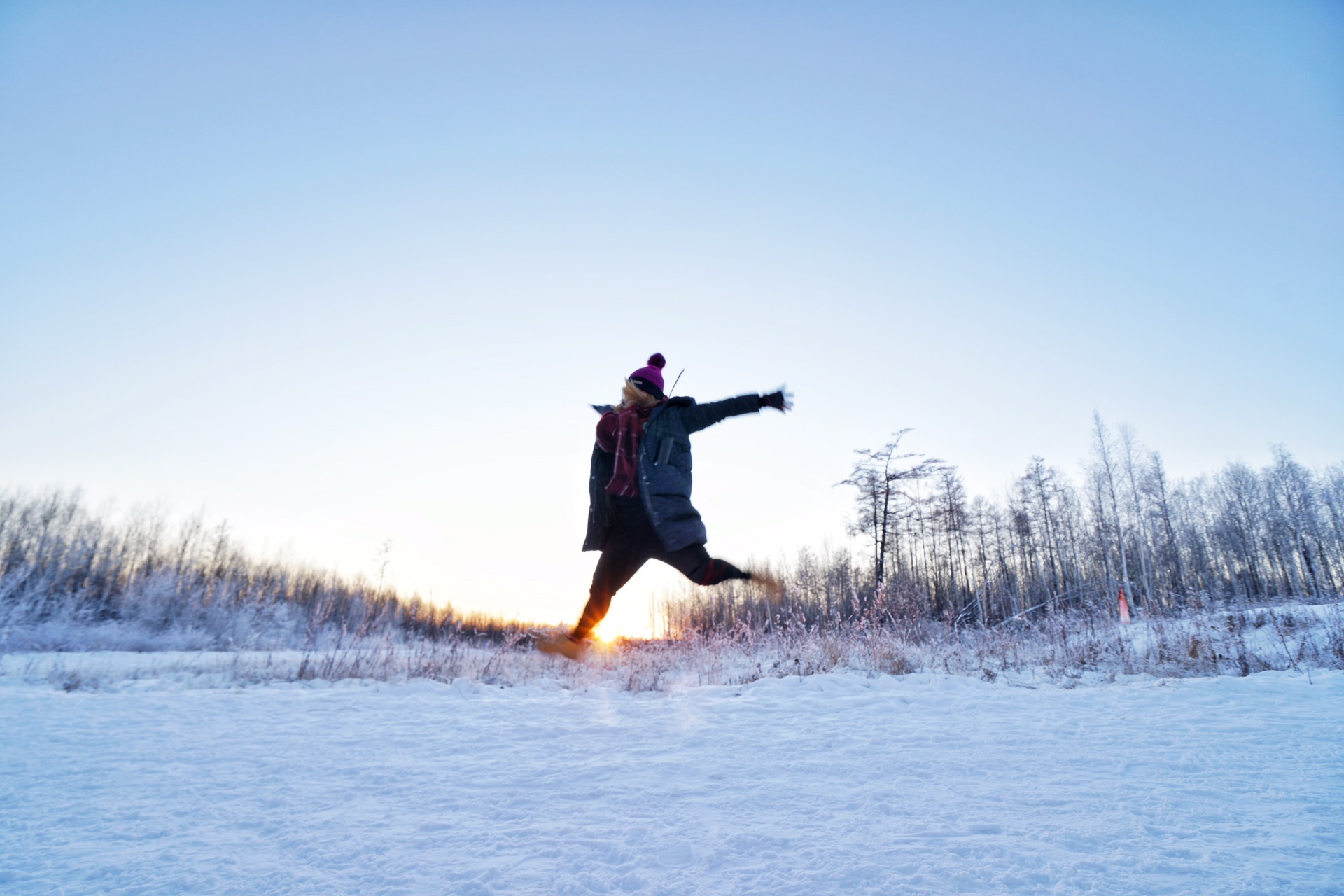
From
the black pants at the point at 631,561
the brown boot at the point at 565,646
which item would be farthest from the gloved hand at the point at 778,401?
the brown boot at the point at 565,646

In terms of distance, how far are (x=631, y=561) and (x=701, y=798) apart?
1.61 m

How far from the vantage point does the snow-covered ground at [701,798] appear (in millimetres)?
1381

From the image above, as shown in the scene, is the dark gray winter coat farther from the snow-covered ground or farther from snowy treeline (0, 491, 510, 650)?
snowy treeline (0, 491, 510, 650)

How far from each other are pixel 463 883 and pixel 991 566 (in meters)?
40.7

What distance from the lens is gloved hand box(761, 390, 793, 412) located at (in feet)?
11.2

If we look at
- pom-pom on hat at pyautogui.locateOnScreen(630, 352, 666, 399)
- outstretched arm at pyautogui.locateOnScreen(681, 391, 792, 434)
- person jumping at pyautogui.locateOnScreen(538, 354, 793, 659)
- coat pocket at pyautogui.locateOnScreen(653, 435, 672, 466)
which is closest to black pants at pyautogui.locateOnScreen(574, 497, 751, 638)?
person jumping at pyautogui.locateOnScreen(538, 354, 793, 659)

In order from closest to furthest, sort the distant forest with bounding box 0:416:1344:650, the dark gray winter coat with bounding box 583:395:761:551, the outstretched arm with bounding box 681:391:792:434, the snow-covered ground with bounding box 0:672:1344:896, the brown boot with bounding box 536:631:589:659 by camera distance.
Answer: the snow-covered ground with bounding box 0:672:1344:896, the dark gray winter coat with bounding box 583:395:761:551, the outstretched arm with bounding box 681:391:792:434, the brown boot with bounding box 536:631:589:659, the distant forest with bounding box 0:416:1344:650

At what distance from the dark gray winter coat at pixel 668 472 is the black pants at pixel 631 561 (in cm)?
6

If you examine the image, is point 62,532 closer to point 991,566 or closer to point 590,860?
point 590,860

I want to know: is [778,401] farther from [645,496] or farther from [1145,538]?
[1145,538]

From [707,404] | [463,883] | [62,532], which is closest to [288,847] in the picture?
[463,883]

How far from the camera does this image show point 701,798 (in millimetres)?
1919

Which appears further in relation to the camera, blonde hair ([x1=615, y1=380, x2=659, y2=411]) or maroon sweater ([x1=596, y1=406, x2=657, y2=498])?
blonde hair ([x1=615, y1=380, x2=659, y2=411])

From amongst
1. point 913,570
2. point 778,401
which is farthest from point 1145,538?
point 778,401
